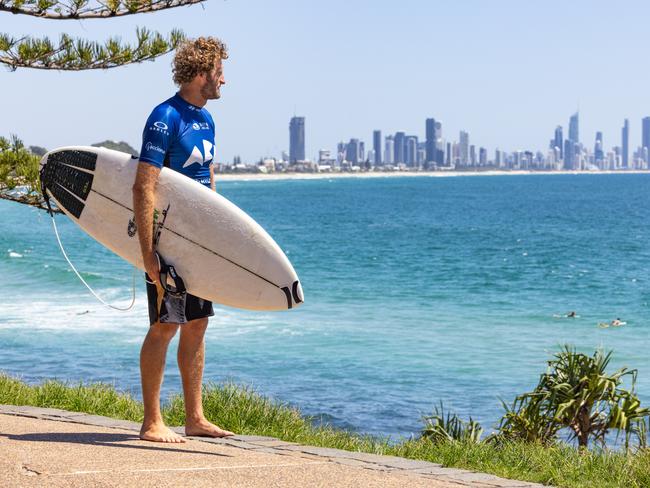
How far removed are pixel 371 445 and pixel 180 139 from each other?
2.22m

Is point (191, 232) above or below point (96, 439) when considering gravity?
above

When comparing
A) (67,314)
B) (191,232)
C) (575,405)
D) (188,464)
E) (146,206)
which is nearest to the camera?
(188,464)

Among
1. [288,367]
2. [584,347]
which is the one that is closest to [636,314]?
[584,347]

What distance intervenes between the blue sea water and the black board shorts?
6668 mm

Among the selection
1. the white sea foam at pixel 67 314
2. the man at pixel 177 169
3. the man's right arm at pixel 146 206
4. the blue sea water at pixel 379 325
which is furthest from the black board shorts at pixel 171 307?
the white sea foam at pixel 67 314

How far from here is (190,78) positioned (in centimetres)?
515

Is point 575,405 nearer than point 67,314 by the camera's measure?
Yes

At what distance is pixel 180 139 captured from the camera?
5109mm

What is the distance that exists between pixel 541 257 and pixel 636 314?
18.5 metres

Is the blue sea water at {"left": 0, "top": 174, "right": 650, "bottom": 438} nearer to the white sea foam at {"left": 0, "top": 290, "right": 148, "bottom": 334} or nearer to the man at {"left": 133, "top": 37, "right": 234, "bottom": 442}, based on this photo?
the white sea foam at {"left": 0, "top": 290, "right": 148, "bottom": 334}

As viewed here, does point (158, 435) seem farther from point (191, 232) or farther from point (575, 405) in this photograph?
point (575, 405)

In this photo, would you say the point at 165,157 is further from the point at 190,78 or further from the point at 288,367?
the point at 288,367

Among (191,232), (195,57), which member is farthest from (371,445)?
(195,57)

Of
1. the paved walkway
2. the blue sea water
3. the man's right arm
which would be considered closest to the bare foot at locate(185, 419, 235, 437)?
the paved walkway
